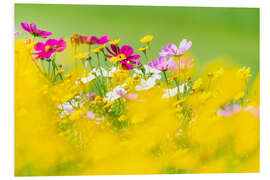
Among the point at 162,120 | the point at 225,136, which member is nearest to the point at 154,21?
the point at 162,120

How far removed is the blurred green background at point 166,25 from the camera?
2.05 metres

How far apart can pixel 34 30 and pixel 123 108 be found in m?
0.58

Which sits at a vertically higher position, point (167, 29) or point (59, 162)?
point (167, 29)

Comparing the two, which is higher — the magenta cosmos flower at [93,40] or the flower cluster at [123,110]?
the magenta cosmos flower at [93,40]

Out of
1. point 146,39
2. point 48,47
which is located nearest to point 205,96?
point 146,39

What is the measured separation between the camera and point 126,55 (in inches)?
81.9

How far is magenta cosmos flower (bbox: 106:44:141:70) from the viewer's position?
2.07 meters

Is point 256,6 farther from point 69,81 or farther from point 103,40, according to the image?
point 69,81

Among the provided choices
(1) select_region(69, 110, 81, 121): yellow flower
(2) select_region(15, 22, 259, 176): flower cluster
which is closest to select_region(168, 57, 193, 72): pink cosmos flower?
(2) select_region(15, 22, 259, 176): flower cluster

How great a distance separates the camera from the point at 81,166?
2.01 metres

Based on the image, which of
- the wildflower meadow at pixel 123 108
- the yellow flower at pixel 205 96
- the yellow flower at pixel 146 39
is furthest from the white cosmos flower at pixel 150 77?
the yellow flower at pixel 205 96

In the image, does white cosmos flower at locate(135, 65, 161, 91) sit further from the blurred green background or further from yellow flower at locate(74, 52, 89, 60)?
yellow flower at locate(74, 52, 89, 60)

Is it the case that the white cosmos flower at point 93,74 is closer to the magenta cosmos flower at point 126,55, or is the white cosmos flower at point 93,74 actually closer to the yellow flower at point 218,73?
the magenta cosmos flower at point 126,55

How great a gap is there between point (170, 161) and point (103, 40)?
2.25ft
